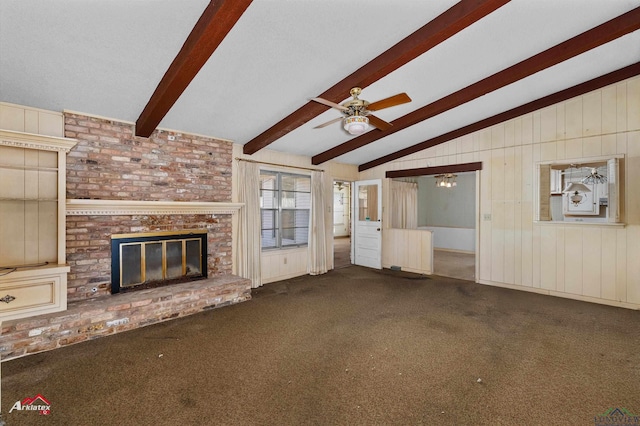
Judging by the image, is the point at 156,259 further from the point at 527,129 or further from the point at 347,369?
the point at 527,129

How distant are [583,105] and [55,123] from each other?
7.23 m

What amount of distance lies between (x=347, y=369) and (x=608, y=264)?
441 centimetres

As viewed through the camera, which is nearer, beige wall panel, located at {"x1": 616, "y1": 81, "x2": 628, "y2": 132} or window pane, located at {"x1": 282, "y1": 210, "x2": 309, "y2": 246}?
beige wall panel, located at {"x1": 616, "y1": 81, "x2": 628, "y2": 132}

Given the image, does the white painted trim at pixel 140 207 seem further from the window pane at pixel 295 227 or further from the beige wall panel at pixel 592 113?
the beige wall panel at pixel 592 113

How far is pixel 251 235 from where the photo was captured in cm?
518

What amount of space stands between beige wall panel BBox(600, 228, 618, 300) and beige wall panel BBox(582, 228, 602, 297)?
33 millimetres

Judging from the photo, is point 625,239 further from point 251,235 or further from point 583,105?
point 251,235

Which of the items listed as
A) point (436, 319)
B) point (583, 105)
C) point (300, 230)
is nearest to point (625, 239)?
point (583, 105)

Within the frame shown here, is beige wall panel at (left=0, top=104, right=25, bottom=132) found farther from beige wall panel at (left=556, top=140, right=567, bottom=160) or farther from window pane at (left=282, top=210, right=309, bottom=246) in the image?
beige wall panel at (left=556, top=140, right=567, bottom=160)

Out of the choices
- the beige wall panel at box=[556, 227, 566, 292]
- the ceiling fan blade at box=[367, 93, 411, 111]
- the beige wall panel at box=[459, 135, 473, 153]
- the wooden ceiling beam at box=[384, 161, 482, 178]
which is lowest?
the beige wall panel at box=[556, 227, 566, 292]

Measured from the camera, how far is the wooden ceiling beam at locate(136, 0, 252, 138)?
2.12 meters

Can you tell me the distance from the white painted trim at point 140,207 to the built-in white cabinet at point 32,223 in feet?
0.72

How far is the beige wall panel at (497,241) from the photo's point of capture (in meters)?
5.30

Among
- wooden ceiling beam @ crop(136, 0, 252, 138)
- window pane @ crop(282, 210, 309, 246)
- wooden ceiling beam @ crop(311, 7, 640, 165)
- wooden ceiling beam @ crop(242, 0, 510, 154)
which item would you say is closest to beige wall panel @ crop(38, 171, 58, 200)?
wooden ceiling beam @ crop(136, 0, 252, 138)
